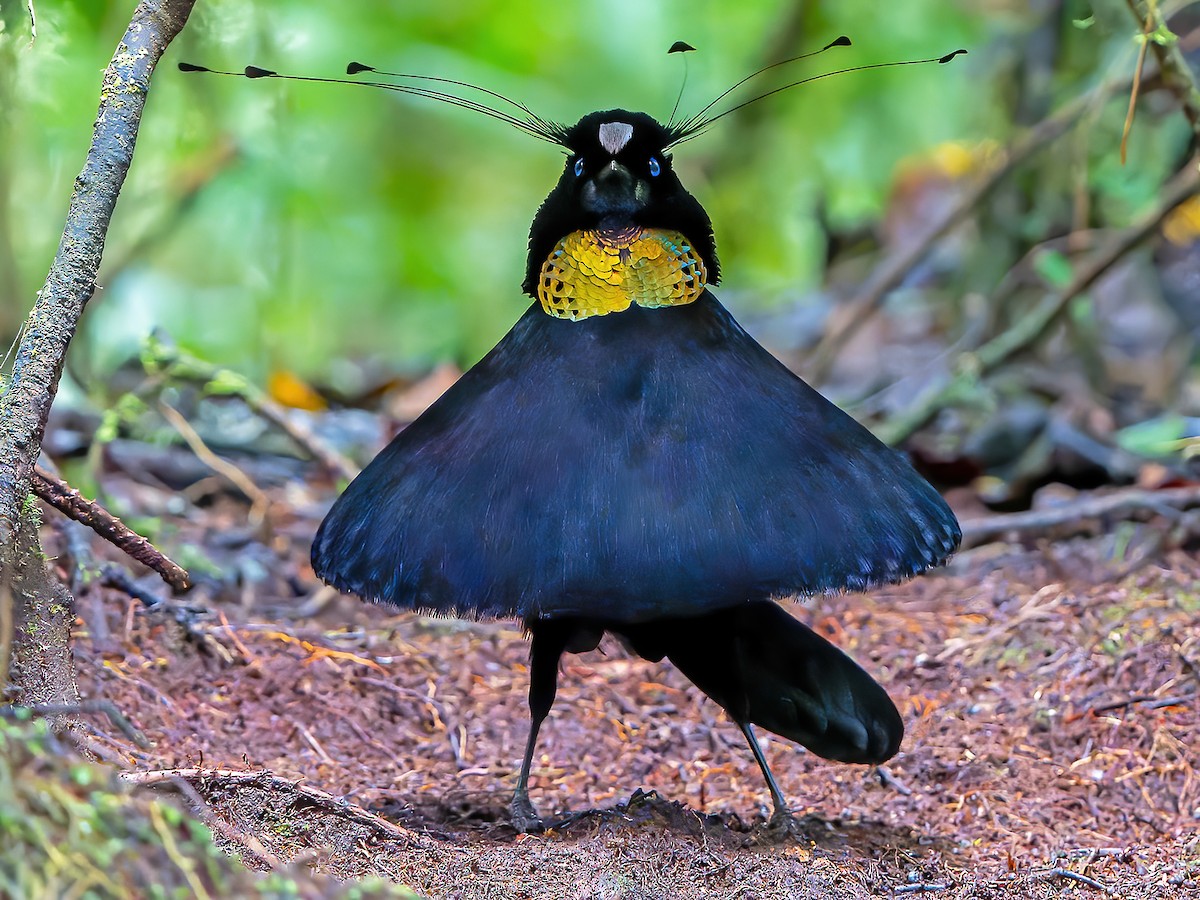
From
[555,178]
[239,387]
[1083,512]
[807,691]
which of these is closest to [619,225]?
[807,691]

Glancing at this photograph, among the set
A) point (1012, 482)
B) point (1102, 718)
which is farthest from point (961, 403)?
point (1102, 718)

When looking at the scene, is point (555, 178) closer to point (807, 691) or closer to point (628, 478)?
point (807, 691)

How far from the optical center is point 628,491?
2150 millimetres

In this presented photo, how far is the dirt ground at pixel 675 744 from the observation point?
7.22ft

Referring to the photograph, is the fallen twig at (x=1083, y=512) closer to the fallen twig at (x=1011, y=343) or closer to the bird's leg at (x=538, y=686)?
the fallen twig at (x=1011, y=343)

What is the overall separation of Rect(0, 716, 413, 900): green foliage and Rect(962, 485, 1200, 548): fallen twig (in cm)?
336

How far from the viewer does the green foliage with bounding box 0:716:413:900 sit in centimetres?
130

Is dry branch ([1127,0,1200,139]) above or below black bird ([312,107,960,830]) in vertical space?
above

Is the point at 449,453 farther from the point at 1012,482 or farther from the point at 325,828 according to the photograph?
the point at 1012,482

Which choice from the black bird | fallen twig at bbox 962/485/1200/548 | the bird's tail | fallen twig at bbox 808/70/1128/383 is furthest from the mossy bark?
fallen twig at bbox 808/70/1128/383

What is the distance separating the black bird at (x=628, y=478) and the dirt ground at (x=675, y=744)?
331 millimetres

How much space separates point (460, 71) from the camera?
6973 millimetres

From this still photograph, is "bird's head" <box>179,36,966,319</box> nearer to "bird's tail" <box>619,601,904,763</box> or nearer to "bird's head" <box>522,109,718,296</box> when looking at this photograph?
"bird's head" <box>522,109,718,296</box>

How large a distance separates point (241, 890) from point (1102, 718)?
238cm
